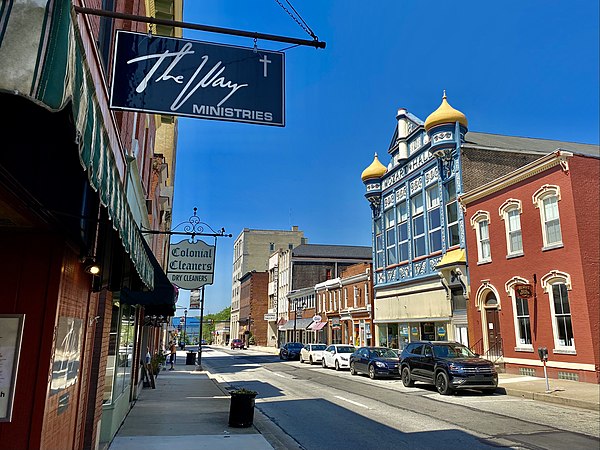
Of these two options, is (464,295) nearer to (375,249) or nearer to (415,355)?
(415,355)

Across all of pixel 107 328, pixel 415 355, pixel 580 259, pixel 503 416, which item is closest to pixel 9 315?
pixel 107 328

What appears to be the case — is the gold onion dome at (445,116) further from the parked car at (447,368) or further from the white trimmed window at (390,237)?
the parked car at (447,368)

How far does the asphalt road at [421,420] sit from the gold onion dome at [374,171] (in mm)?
20168

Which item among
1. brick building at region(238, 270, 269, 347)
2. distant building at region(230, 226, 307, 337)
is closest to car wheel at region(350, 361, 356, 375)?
brick building at region(238, 270, 269, 347)

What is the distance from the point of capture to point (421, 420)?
1124cm

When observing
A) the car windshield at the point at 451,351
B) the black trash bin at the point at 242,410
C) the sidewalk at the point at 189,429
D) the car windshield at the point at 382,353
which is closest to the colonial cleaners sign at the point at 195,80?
the sidewalk at the point at 189,429

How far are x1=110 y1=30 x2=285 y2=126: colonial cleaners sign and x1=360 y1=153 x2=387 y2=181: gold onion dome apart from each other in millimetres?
30794

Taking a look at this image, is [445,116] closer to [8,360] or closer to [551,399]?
[551,399]

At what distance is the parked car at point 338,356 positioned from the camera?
1121 inches

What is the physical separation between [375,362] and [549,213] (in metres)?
10.1

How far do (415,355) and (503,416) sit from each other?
6.86 m

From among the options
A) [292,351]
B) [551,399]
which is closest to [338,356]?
[292,351]

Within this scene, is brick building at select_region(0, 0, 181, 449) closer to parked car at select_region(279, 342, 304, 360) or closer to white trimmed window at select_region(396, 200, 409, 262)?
white trimmed window at select_region(396, 200, 409, 262)

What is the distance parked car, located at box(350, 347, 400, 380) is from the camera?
2234 centimetres
